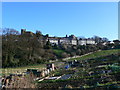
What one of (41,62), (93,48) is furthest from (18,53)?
(93,48)

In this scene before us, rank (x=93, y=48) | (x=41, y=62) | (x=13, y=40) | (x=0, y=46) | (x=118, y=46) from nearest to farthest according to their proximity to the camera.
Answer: (x=0, y=46)
(x=13, y=40)
(x=41, y=62)
(x=93, y=48)
(x=118, y=46)

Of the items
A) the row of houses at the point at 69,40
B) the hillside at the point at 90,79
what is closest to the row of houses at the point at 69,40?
the row of houses at the point at 69,40

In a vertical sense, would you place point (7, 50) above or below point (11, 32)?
below

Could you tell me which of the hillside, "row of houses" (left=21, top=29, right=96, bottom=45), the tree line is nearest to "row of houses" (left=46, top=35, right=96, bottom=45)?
"row of houses" (left=21, top=29, right=96, bottom=45)

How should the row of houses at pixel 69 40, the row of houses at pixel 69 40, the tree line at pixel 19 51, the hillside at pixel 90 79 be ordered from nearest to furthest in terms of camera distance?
1. the hillside at pixel 90 79
2. the tree line at pixel 19 51
3. the row of houses at pixel 69 40
4. the row of houses at pixel 69 40

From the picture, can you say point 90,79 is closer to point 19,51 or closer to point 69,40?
point 19,51

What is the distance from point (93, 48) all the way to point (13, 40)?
31.4 meters

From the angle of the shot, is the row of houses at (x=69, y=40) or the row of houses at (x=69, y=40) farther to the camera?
the row of houses at (x=69, y=40)

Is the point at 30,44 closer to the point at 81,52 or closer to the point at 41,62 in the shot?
the point at 41,62

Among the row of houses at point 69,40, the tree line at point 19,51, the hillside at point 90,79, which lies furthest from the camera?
the row of houses at point 69,40

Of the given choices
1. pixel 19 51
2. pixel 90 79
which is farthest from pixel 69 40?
pixel 90 79

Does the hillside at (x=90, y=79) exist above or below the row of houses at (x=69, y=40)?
below

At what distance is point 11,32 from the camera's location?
40.6 metres

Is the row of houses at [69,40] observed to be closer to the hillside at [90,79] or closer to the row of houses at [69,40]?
the row of houses at [69,40]
